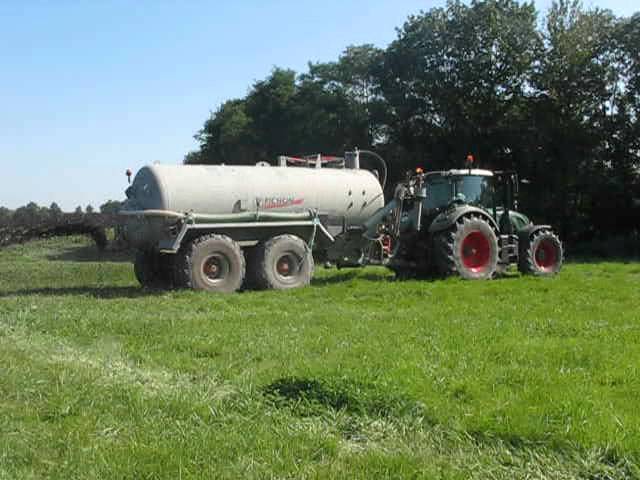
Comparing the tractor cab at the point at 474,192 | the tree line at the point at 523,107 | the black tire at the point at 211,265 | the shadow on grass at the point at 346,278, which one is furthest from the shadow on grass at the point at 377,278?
the tree line at the point at 523,107

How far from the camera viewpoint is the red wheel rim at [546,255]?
51.3ft

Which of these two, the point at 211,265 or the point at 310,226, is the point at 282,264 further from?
the point at 211,265

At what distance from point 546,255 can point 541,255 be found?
114mm

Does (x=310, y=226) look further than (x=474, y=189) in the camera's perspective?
No

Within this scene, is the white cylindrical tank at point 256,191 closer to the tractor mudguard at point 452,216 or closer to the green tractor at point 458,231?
the green tractor at point 458,231

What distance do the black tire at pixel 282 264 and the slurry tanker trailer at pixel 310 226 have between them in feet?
0.06

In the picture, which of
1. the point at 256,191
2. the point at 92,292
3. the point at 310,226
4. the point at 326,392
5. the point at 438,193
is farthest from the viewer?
the point at 438,193

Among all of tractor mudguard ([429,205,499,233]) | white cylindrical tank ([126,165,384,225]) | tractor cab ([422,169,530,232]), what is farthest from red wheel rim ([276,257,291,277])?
tractor cab ([422,169,530,232])

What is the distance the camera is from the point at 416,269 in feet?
49.6

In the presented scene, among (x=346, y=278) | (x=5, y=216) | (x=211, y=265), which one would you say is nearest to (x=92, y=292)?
(x=211, y=265)

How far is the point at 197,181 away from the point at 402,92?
18.7 metres

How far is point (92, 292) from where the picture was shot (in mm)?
13766

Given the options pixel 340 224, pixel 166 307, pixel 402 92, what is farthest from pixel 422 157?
pixel 166 307

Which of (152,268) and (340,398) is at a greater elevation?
(152,268)
